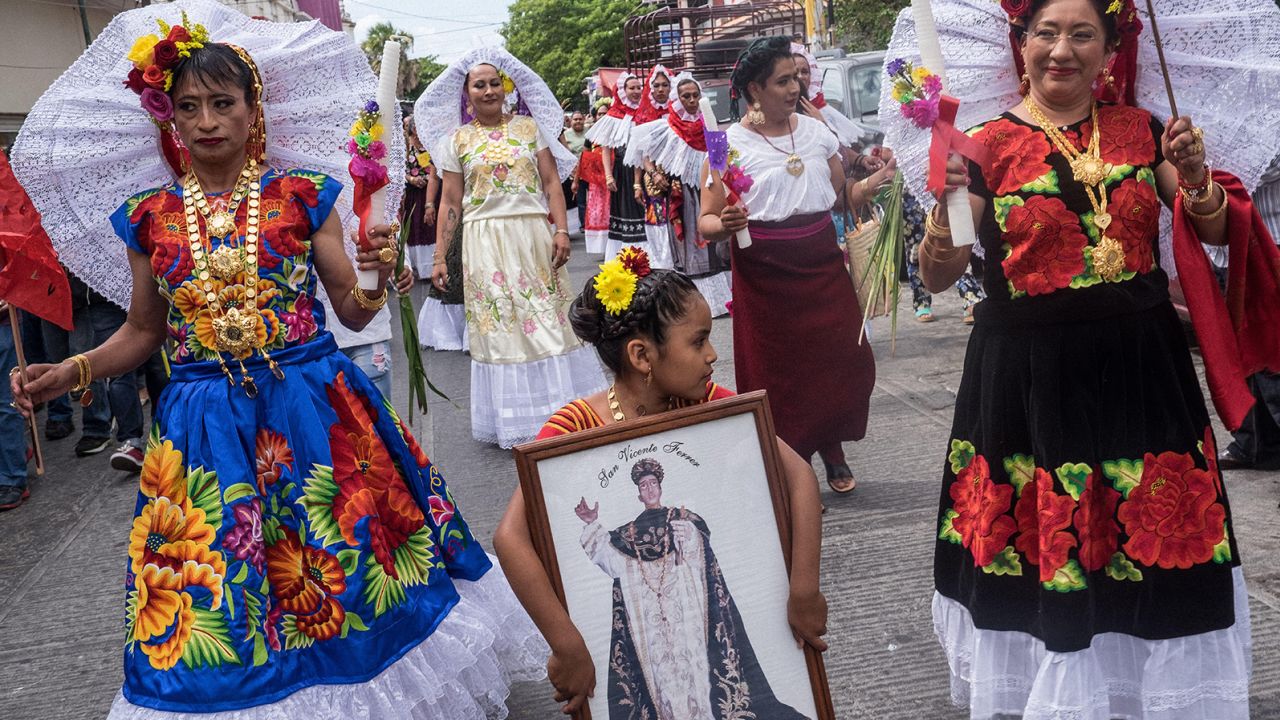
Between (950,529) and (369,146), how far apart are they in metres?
1.90

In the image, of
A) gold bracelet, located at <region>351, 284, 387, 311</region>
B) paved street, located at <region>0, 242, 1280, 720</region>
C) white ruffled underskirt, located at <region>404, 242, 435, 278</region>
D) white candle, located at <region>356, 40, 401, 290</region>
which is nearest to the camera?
white candle, located at <region>356, 40, 401, 290</region>

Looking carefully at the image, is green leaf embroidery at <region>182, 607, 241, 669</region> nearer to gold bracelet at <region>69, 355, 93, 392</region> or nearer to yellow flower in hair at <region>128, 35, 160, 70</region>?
gold bracelet at <region>69, 355, 93, 392</region>

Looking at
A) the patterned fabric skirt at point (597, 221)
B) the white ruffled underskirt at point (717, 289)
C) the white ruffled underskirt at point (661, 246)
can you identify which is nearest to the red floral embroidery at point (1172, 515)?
the white ruffled underskirt at point (717, 289)

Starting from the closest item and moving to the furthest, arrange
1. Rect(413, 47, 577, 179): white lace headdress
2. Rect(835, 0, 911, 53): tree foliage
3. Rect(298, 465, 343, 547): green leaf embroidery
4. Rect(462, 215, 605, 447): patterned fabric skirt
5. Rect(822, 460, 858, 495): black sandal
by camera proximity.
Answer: Rect(298, 465, 343, 547): green leaf embroidery < Rect(822, 460, 858, 495): black sandal < Rect(413, 47, 577, 179): white lace headdress < Rect(462, 215, 605, 447): patterned fabric skirt < Rect(835, 0, 911, 53): tree foliage

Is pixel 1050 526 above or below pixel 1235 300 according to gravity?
below

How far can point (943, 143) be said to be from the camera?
118 inches

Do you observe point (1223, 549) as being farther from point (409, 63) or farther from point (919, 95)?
point (409, 63)

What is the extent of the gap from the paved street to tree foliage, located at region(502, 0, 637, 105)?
47.8m

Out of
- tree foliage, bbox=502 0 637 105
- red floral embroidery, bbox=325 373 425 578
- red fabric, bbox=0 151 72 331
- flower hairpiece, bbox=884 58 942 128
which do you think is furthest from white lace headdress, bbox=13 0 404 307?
tree foliage, bbox=502 0 637 105

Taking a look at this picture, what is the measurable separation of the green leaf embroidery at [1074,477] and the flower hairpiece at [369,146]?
1944mm

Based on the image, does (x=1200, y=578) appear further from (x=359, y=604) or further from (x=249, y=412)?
(x=249, y=412)

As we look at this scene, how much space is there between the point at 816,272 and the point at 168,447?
315 centimetres

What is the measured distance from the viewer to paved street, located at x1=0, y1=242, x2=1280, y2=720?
4.14 metres

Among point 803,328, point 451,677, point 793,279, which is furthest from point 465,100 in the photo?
point 451,677
